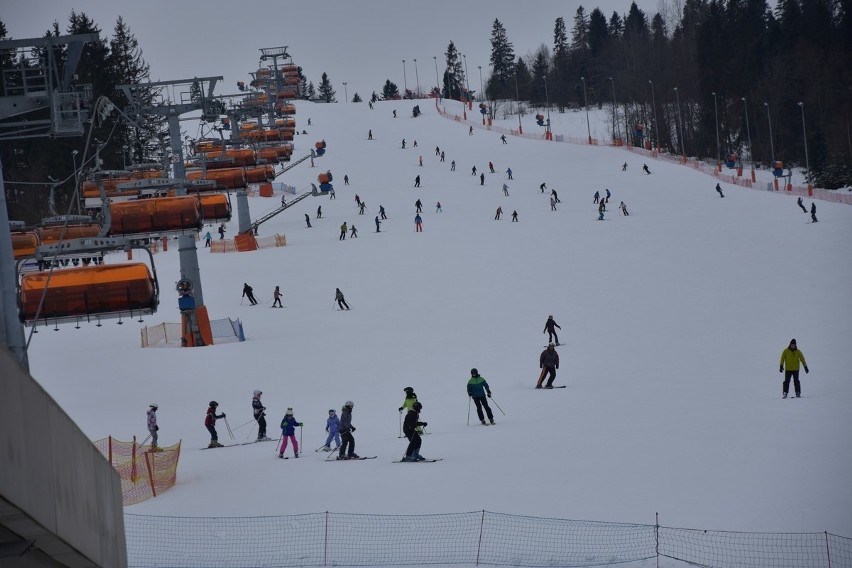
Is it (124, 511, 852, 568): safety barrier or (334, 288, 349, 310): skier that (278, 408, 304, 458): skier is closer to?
(124, 511, 852, 568): safety barrier

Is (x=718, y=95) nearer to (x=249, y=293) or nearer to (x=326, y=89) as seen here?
(x=249, y=293)

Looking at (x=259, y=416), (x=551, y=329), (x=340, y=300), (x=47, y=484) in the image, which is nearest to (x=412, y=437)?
(x=259, y=416)

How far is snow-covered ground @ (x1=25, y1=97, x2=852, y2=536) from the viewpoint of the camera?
14.4 m

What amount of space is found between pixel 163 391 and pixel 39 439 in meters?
18.1

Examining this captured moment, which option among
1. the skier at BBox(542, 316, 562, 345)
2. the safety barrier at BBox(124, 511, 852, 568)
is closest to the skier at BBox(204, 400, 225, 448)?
the safety barrier at BBox(124, 511, 852, 568)

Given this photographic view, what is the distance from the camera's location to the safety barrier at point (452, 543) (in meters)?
11.5

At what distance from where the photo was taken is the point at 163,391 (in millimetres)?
24734

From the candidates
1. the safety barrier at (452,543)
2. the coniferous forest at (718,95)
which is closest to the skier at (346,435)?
the safety barrier at (452,543)

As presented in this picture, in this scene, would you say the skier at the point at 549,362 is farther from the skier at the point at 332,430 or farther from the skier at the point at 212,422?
the skier at the point at 212,422

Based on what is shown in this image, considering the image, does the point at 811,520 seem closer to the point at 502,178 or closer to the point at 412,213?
the point at 412,213

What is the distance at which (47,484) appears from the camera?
7.06 m

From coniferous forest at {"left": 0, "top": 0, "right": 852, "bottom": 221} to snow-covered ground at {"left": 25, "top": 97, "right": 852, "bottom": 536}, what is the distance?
15065 millimetres

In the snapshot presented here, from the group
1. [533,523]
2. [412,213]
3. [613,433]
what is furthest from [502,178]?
[533,523]

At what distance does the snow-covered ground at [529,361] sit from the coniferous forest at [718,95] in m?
15.1
